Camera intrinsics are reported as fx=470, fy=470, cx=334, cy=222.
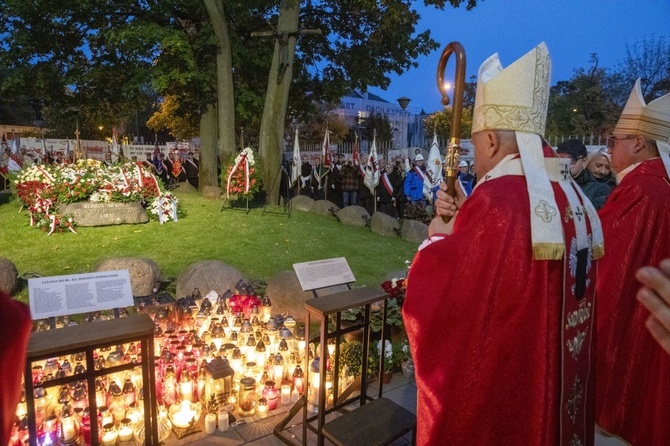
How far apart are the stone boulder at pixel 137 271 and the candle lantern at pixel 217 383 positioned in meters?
3.21

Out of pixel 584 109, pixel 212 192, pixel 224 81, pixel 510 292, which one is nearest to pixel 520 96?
pixel 510 292

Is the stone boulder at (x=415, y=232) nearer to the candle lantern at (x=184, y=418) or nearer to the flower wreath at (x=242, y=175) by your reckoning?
the flower wreath at (x=242, y=175)

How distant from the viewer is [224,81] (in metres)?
17.0

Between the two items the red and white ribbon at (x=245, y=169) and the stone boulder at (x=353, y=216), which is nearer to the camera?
the red and white ribbon at (x=245, y=169)

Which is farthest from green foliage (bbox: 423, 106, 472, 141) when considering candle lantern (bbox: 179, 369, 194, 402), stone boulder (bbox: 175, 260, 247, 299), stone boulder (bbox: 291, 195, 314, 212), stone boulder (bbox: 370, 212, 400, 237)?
candle lantern (bbox: 179, 369, 194, 402)

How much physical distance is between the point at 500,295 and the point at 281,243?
9216 mm

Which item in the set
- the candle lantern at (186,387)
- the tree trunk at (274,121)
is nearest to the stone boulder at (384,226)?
the tree trunk at (274,121)

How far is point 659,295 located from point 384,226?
12183mm

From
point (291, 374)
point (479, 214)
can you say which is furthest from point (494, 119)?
point (291, 374)

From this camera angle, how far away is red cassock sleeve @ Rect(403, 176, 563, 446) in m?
2.12

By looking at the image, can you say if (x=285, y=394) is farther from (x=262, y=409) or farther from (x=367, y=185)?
(x=367, y=185)

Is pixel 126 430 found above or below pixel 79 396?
below

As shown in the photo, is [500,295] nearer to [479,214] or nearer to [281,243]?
[479,214]

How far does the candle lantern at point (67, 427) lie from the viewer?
3.48 meters
